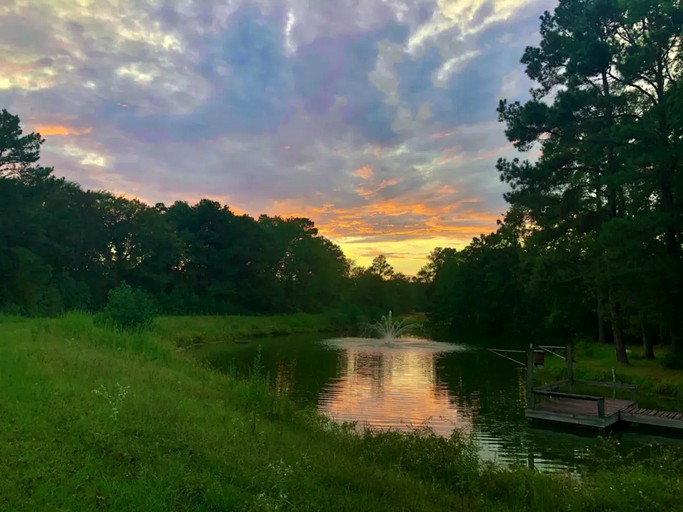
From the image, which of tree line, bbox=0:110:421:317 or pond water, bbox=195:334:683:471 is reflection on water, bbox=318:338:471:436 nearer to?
pond water, bbox=195:334:683:471

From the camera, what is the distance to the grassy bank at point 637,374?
2218 centimetres

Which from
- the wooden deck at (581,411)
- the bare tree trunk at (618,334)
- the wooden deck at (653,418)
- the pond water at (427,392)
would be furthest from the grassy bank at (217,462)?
the bare tree trunk at (618,334)

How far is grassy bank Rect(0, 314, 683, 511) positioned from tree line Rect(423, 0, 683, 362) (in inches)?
506

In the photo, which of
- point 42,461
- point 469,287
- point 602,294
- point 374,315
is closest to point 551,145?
point 602,294

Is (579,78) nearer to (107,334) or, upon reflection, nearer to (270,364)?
(270,364)

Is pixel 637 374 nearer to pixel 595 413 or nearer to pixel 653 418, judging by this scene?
pixel 595 413

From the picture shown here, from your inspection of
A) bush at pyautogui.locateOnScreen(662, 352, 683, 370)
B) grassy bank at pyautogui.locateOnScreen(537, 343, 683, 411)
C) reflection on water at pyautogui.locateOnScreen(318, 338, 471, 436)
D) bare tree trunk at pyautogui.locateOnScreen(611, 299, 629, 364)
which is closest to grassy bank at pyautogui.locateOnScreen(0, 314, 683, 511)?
reflection on water at pyautogui.locateOnScreen(318, 338, 471, 436)

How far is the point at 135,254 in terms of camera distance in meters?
71.0

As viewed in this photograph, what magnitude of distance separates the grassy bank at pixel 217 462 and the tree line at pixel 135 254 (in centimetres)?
3461

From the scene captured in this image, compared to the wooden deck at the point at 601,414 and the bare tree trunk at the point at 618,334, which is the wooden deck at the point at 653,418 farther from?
the bare tree trunk at the point at 618,334

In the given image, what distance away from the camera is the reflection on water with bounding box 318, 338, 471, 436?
17641 mm

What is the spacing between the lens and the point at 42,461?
698 centimetres

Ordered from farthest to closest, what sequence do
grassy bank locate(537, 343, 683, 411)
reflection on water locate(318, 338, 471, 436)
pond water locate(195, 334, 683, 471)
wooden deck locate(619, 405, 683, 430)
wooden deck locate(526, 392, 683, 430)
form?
grassy bank locate(537, 343, 683, 411) < reflection on water locate(318, 338, 471, 436) < wooden deck locate(526, 392, 683, 430) < wooden deck locate(619, 405, 683, 430) < pond water locate(195, 334, 683, 471)

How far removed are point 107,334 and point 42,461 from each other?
1434cm
